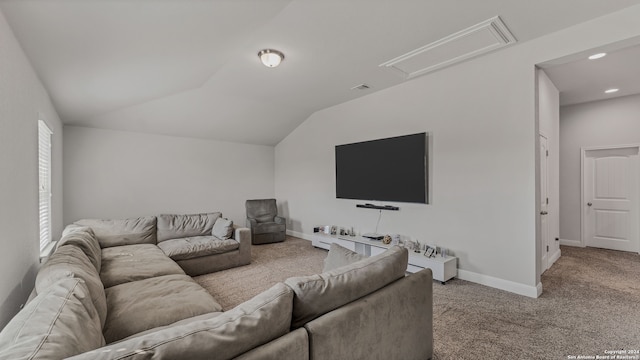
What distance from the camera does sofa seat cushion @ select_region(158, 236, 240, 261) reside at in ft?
11.8

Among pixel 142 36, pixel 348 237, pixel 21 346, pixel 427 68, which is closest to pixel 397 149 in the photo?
pixel 427 68

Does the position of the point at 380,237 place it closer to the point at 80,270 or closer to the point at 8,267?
the point at 80,270

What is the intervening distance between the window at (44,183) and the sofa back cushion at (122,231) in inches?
18.9

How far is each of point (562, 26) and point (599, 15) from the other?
0.25 metres

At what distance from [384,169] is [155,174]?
4.40 meters

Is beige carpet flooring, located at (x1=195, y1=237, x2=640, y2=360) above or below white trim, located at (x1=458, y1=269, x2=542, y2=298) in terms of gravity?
below

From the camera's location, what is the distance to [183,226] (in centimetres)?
432

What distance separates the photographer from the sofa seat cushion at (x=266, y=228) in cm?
546

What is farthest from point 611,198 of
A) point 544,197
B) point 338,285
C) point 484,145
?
point 338,285

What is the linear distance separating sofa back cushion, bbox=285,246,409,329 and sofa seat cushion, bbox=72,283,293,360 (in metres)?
0.10

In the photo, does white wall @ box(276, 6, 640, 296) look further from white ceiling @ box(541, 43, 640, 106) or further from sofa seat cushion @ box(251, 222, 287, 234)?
sofa seat cushion @ box(251, 222, 287, 234)

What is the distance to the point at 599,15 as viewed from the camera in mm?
2467

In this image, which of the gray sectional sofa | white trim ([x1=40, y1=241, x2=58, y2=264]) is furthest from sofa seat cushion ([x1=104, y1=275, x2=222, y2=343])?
white trim ([x1=40, y1=241, x2=58, y2=264])

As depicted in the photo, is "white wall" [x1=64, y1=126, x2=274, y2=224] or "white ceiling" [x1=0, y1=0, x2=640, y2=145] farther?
"white wall" [x1=64, y1=126, x2=274, y2=224]
